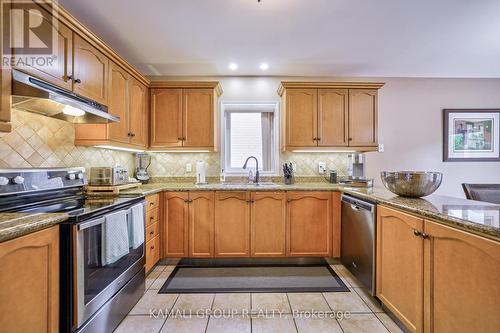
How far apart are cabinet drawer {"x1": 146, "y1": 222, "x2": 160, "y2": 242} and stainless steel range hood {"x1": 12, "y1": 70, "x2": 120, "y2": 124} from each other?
110cm

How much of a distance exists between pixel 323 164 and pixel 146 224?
235cm

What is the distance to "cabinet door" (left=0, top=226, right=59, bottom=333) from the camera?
0.92 metres

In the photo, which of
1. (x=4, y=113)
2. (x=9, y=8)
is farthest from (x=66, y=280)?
(x=9, y=8)

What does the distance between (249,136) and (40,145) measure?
2.27 meters

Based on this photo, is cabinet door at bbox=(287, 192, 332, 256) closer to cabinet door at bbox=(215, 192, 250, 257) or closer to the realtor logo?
cabinet door at bbox=(215, 192, 250, 257)

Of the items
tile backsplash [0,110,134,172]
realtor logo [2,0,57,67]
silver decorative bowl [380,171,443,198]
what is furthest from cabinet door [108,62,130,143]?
silver decorative bowl [380,171,443,198]

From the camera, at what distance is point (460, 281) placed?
106 centimetres

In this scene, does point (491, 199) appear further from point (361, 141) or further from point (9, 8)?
point (9, 8)

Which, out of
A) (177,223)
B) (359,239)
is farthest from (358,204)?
(177,223)

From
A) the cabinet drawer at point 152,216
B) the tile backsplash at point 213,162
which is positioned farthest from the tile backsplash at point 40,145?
the tile backsplash at point 213,162

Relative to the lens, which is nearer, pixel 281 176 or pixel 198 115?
pixel 198 115

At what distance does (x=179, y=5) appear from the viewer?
1.83 metres

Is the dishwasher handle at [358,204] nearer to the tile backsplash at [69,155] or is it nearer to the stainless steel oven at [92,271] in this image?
the tile backsplash at [69,155]

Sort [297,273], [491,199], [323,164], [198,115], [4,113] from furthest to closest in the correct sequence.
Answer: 1. [323,164]
2. [198,115]
3. [297,273]
4. [491,199]
5. [4,113]
